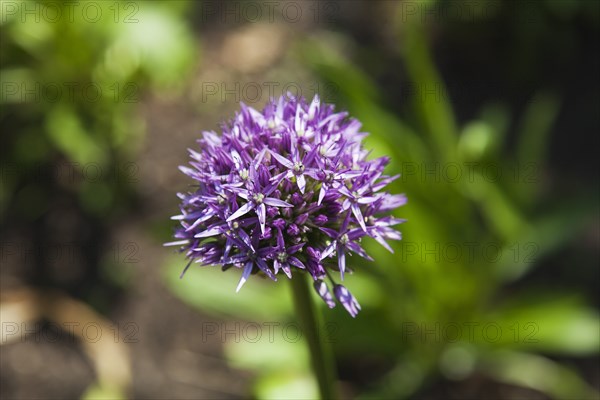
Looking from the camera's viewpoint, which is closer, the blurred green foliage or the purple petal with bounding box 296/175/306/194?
the purple petal with bounding box 296/175/306/194

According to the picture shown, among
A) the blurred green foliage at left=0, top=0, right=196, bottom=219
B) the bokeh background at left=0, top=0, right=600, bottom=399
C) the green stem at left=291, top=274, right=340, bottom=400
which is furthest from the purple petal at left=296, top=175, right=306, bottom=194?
the blurred green foliage at left=0, top=0, right=196, bottom=219

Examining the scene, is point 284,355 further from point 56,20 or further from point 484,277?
point 56,20

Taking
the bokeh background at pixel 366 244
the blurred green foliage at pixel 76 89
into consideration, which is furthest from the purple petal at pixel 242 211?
the blurred green foliage at pixel 76 89

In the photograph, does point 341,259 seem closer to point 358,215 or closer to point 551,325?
point 358,215

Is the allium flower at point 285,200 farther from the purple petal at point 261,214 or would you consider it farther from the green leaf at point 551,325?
the green leaf at point 551,325

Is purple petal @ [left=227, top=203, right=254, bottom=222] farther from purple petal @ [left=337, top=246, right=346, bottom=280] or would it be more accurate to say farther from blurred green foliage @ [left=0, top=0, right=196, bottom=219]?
blurred green foliage @ [left=0, top=0, right=196, bottom=219]
